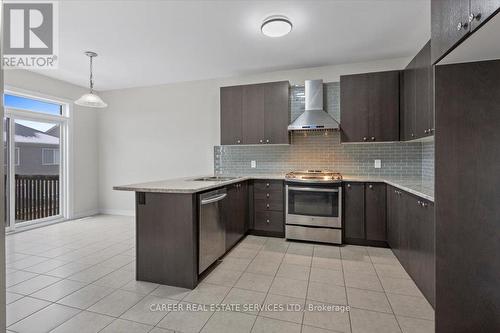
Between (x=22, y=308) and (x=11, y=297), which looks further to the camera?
(x=11, y=297)

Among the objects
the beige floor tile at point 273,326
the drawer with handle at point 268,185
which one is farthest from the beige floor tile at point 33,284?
the drawer with handle at point 268,185

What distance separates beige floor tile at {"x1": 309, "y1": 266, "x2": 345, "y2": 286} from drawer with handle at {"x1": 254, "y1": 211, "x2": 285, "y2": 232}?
1082mm

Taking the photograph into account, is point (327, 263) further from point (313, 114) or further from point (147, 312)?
point (313, 114)

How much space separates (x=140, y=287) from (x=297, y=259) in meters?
1.72

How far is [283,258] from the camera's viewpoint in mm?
2986

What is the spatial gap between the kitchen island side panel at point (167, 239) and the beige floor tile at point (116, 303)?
248mm

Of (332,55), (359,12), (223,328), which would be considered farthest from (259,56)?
(223,328)

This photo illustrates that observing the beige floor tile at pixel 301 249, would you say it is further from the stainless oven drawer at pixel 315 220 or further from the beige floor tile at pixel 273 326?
the beige floor tile at pixel 273 326

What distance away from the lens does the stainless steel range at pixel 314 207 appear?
134 inches

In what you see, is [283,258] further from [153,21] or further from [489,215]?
[153,21]

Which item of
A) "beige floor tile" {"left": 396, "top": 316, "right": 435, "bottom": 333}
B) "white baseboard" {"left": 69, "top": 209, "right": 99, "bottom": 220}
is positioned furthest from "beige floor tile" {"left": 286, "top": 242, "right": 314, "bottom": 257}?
"white baseboard" {"left": 69, "top": 209, "right": 99, "bottom": 220}

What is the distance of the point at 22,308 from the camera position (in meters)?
→ 1.97

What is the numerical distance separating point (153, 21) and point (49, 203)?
4.14m

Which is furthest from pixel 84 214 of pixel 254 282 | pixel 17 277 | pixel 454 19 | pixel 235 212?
pixel 454 19
